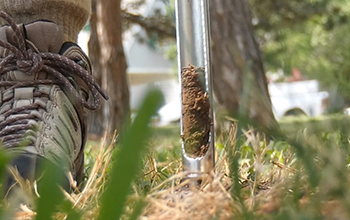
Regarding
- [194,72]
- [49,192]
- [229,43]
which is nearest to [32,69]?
[194,72]

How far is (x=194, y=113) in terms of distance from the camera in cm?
91

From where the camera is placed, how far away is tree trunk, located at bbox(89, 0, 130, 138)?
3.78 m

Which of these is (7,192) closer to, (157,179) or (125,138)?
(157,179)

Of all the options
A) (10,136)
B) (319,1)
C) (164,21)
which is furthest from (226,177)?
(319,1)

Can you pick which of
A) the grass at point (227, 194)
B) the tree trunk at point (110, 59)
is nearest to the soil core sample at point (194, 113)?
the grass at point (227, 194)

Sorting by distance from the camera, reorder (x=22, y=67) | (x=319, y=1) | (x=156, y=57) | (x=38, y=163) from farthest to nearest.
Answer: (x=156, y=57)
(x=319, y=1)
(x=22, y=67)
(x=38, y=163)

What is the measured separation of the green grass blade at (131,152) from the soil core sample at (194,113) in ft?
1.98

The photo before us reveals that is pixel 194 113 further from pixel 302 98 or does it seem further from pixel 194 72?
pixel 302 98

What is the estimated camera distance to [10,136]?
0.95 meters

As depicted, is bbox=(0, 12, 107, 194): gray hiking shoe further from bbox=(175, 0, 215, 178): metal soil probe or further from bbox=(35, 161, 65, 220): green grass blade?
bbox=(35, 161, 65, 220): green grass blade

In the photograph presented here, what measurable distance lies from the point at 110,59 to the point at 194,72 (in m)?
3.01

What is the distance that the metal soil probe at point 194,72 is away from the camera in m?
0.90

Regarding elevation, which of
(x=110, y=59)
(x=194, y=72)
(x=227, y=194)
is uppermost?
(x=110, y=59)

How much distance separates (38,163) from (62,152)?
Answer: 0.28ft
